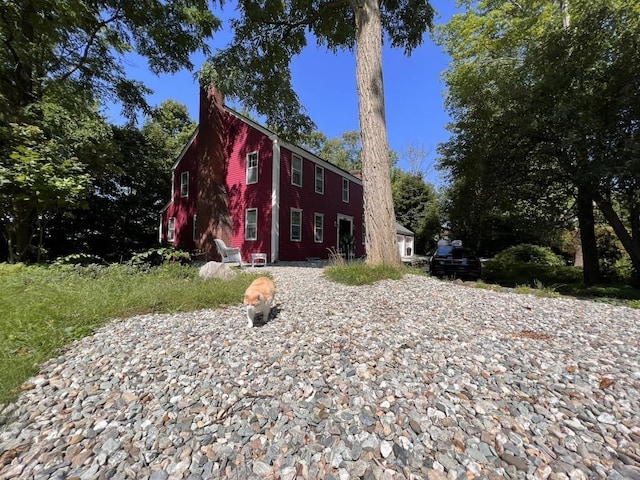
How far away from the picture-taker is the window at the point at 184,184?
16.8 meters

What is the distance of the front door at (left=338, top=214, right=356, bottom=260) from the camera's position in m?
17.6

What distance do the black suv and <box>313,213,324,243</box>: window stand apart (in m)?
6.88

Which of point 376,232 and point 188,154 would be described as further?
point 188,154

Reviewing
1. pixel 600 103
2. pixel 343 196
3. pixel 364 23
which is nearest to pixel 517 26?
pixel 600 103

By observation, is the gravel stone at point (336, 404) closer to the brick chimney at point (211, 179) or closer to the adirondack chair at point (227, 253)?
the adirondack chair at point (227, 253)

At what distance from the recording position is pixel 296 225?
14422mm

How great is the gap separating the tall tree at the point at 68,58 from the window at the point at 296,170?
5.58 m

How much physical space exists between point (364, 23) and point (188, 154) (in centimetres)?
1297

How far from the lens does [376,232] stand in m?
6.65

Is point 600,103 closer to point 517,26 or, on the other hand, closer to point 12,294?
point 517,26

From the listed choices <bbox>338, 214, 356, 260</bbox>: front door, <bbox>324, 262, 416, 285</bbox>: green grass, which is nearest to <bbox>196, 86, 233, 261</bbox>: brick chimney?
<bbox>338, 214, 356, 260</bbox>: front door

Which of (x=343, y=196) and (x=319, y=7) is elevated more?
(x=319, y=7)

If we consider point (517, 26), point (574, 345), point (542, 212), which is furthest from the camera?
point (517, 26)

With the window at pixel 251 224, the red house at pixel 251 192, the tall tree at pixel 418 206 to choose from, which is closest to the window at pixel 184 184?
the red house at pixel 251 192
